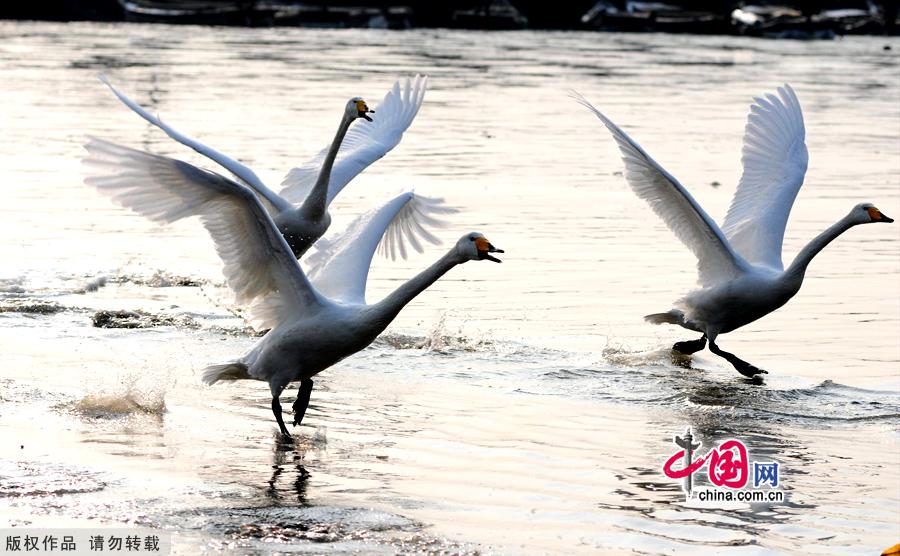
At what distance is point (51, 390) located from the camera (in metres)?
9.79

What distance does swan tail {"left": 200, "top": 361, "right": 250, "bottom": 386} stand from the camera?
9.45 meters

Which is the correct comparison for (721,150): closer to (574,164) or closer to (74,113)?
(574,164)

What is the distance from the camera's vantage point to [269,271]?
9172 mm

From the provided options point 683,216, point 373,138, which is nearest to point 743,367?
point 683,216

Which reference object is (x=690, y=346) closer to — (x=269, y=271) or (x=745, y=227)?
(x=745, y=227)

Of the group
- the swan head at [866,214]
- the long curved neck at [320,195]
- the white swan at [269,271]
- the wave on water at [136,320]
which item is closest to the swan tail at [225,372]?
the white swan at [269,271]

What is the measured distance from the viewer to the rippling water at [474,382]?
7566 millimetres

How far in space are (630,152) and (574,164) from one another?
39.0 feet

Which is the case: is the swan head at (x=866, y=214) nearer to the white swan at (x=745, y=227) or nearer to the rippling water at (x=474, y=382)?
the white swan at (x=745, y=227)

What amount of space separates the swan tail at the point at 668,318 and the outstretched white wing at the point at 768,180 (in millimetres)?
743

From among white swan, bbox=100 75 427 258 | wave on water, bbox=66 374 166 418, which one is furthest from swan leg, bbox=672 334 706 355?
wave on water, bbox=66 374 166 418

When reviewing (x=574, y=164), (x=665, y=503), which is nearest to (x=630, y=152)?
(x=665, y=503)

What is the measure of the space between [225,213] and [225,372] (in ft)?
4.18

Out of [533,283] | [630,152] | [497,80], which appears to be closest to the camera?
[630,152]
